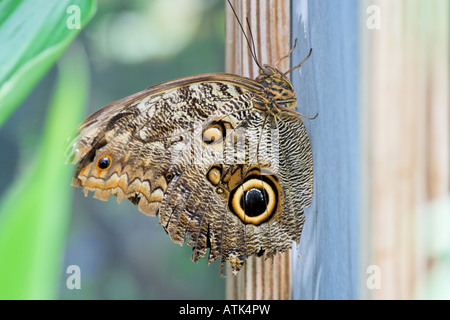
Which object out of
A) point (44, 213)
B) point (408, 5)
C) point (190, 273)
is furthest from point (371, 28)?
point (190, 273)

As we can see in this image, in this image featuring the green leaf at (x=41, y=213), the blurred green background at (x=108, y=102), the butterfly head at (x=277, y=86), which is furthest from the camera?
the blurred green background at (x=108, y=102)

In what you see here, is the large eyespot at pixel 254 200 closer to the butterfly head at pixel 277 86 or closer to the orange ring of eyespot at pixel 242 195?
the orange ring of eyespot at pixel 242 195

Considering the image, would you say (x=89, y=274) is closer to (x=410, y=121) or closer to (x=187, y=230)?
(x=187, y=230)

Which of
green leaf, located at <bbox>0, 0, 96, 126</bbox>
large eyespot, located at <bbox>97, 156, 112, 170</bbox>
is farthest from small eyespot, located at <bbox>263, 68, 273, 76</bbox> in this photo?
green leaf, located at <bbox>0, 0, 96, 126</bbox>

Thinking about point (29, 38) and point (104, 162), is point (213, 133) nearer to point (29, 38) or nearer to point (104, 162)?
point (104, 162)

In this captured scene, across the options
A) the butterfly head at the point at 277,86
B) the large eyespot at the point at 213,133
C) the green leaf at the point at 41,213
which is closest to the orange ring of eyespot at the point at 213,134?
the large eyespot at the point at 213,133

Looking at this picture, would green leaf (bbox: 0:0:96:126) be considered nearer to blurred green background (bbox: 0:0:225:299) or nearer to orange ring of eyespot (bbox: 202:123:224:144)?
blurred green background (bbox: 0:0:225:299)

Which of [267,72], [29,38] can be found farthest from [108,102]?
[267,72]

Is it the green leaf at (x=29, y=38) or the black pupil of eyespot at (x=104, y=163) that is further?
the green leaf at (x=29, y=38)
